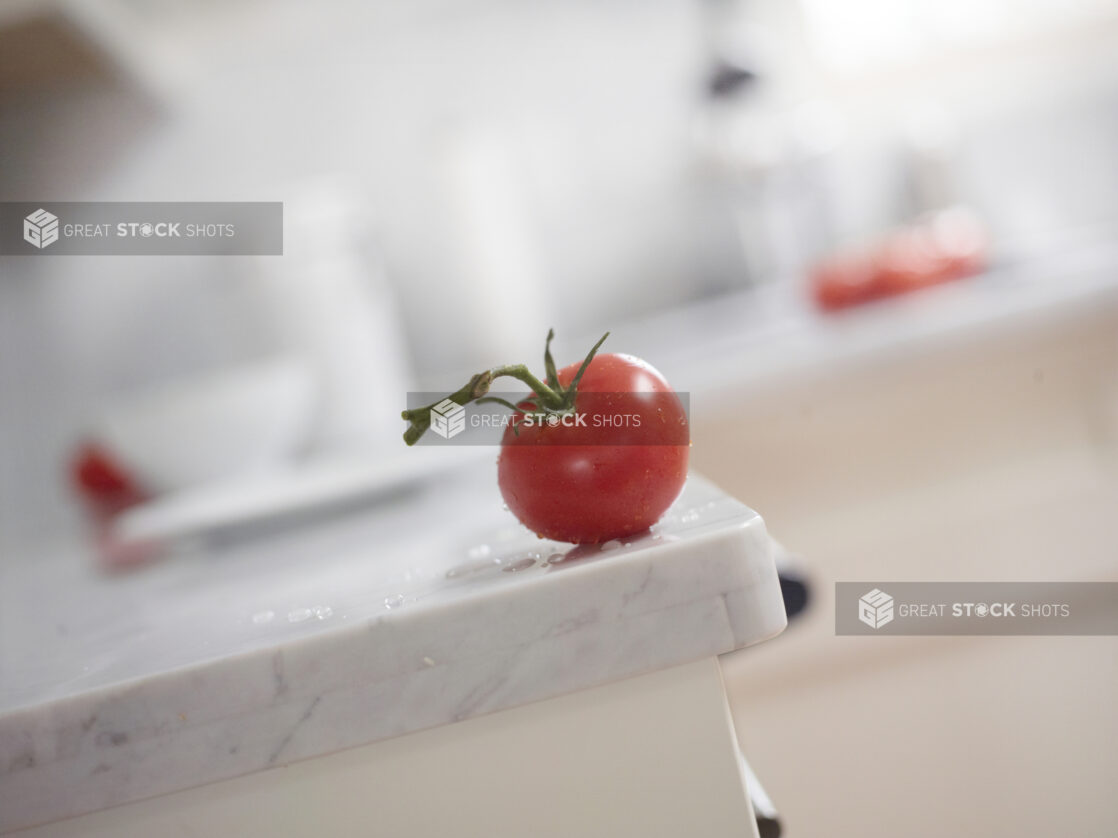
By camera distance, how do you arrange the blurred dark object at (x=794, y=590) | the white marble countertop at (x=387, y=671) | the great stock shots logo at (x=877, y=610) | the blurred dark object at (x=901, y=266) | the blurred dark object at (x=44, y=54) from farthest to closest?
the blurred dark object at (x=901, y=266) → the blurred dark object at (x=44, y=54) → the great stock shots logo at (x=877, y=610) → the blurred dark object at (x=794, y=590) → the white marble countertop at (x=387, y=671)

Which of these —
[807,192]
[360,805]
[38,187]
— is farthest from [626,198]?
[360,805]

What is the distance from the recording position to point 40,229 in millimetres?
1527

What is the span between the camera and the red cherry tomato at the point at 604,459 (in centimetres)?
32

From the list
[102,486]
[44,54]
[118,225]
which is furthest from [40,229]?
[102,486]

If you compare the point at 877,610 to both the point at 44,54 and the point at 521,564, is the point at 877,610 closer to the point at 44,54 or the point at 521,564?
the point at 521,564

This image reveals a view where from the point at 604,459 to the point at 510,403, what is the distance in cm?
4

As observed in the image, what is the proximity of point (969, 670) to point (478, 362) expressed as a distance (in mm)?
930

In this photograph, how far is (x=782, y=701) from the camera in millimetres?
840

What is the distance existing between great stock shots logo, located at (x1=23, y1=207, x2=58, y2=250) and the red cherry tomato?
1.49 meters

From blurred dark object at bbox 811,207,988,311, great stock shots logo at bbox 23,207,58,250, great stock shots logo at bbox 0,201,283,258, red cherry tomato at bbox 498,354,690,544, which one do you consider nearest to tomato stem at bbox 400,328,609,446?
red cherry tomato at bbox 498,354,690,544

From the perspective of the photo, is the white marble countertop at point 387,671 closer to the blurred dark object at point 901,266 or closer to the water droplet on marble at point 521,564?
the water droplet on marble at point 521,564

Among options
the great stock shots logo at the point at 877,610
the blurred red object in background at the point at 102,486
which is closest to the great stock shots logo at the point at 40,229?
the blurred red object in background at the point at 102,486

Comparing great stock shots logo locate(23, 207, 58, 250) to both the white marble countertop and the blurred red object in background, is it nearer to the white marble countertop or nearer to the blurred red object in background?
the blurred red object in background

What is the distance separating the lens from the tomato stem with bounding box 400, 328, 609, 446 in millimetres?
300
